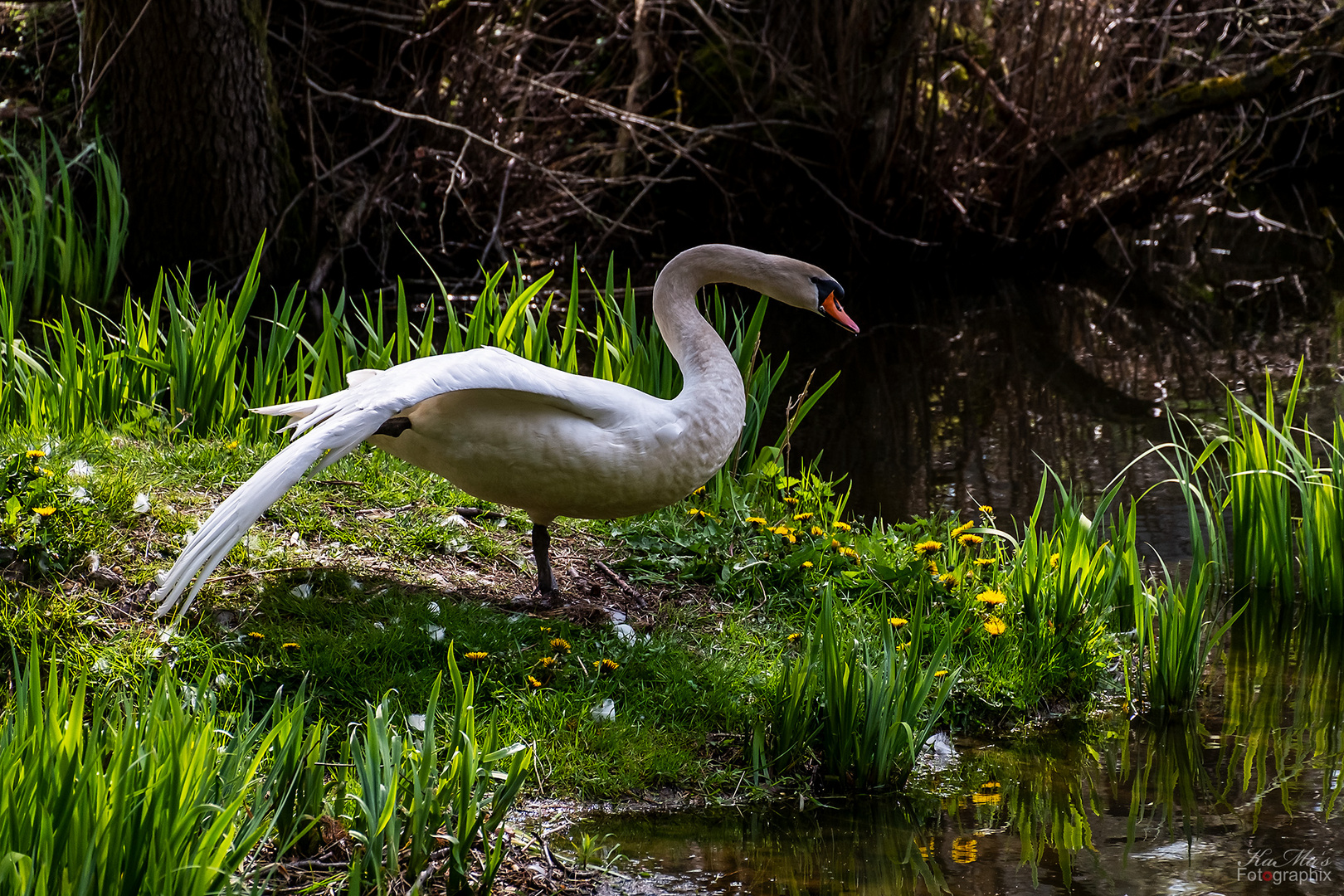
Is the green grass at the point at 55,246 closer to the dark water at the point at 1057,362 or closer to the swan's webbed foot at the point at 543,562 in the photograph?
the swan's webbed foot at the point at 543,562

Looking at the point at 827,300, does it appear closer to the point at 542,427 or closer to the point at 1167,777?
Answer: the point at 542,427

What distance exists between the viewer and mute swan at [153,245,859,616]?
3.22 m

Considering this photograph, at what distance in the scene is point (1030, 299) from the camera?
31.4 ft

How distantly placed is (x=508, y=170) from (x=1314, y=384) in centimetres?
539

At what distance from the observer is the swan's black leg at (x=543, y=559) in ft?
12.4

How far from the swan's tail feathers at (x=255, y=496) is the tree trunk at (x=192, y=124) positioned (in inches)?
184

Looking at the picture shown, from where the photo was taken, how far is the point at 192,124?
24.7 feet

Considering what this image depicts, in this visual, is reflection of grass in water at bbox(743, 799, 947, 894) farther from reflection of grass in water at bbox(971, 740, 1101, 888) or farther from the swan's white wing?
the swan's white wing

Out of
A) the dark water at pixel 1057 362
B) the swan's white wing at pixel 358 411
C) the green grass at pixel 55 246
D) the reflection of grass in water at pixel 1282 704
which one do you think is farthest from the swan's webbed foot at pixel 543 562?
the green grass at pixel 55 246

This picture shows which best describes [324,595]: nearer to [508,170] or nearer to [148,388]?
[148,388]

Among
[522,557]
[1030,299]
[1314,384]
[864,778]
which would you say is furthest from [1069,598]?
[1030,299]

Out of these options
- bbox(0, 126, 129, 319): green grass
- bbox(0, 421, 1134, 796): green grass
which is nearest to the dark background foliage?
bbox(0, 126, 129, 319): green grass

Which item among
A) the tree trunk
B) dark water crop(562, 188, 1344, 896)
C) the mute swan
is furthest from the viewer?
the tree trunk
